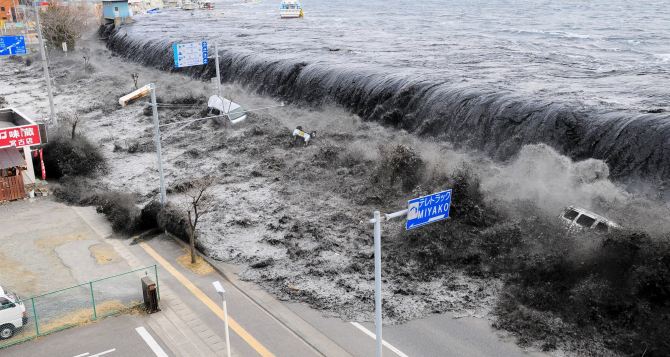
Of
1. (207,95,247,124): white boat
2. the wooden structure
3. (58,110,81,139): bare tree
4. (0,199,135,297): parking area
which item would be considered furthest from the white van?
(207,95,247,124): white boat

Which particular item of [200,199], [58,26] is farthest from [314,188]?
[58,26]

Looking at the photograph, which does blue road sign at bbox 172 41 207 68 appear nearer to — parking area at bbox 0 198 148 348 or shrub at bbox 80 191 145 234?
shrub at bbox 80 191 145 234

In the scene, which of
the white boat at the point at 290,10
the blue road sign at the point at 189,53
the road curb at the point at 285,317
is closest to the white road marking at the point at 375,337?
the road curb at the point at 285,317

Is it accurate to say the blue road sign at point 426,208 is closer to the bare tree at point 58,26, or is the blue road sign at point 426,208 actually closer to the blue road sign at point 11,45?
the blue road sign at point 11,45

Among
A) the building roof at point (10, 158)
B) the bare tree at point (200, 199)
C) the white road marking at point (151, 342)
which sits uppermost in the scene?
the building roof at point (10, 158)

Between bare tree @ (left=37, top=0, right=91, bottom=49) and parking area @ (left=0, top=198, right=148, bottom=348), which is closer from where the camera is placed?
parking area @ (left=0, top=198, right=148, bottom=348)

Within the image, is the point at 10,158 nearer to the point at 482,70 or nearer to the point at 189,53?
the point at 189,53
